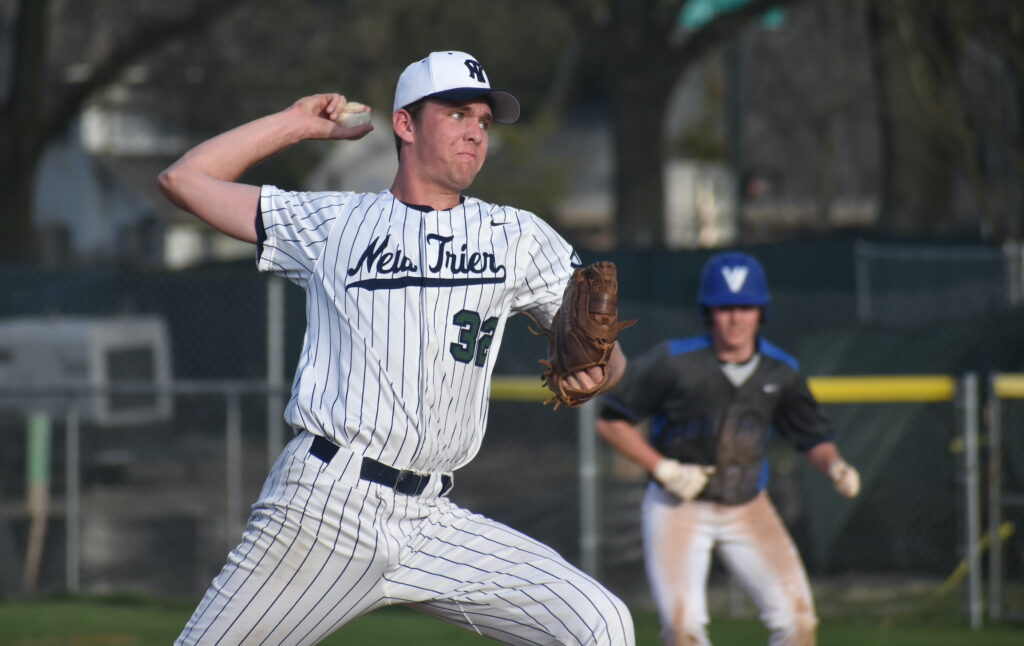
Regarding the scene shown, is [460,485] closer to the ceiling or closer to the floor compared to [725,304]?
closer to the floor

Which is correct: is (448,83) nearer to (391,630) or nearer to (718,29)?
(391,630)

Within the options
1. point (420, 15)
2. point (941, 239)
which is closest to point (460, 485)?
point (941, 239)

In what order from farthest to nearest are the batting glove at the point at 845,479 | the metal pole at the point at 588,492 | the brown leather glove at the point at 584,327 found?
1. the metal pole at the point at 588,492
2. the batting glove at the point at 845,479
3. the brown leather glove at the point at 584,327

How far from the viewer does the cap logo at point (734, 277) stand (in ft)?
19.9

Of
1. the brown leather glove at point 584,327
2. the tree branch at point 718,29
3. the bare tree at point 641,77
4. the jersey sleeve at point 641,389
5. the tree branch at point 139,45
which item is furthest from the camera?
the tree branch at point 139,45

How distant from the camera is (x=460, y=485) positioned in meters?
11.0

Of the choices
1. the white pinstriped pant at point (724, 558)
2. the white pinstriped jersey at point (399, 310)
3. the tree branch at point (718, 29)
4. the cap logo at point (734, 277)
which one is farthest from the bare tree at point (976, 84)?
the white pinstriped jersey at point (399, 310)

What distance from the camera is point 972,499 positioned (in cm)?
874

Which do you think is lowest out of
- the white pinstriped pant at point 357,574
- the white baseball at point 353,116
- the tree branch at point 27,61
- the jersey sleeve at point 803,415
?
the white pinstriped pant at point 357,574

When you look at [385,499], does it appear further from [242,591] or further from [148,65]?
[148,65]

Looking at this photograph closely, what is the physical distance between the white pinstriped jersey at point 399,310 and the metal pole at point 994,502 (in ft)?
18.0

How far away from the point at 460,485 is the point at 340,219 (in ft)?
23.3

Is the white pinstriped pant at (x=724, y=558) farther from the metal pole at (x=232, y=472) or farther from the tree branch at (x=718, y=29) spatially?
the tree branch at (x=718, y=29)

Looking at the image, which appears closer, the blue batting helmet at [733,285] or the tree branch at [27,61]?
the blue batting helmet at [733,285]
